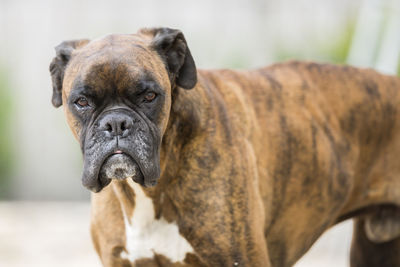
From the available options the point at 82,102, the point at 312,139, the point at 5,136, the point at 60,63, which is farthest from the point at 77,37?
the point at 82,102

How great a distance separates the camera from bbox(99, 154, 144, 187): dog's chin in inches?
116

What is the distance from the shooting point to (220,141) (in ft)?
11.2

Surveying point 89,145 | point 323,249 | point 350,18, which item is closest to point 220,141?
point 89,145

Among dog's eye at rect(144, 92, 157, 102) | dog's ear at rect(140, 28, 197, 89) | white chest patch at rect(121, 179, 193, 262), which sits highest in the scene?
dog's ear at rect(140, 28, 197, 89)

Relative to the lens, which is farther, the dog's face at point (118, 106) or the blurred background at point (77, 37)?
the blurred background at point (77, 37)

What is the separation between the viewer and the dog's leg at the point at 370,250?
183 inches

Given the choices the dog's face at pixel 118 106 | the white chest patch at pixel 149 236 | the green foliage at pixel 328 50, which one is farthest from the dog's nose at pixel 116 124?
the green foliage at pixel 328 50

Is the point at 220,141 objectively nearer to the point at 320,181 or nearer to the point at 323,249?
the point at 320,181

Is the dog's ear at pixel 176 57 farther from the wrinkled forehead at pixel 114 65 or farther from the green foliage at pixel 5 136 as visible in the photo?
the green foliage at pixel 5 136

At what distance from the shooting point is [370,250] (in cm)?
471

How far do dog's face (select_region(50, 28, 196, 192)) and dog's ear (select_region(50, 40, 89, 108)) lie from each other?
5 cm

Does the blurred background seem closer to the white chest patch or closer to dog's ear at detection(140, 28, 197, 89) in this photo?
the white chest patch

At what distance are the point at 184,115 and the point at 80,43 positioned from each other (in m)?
0.57

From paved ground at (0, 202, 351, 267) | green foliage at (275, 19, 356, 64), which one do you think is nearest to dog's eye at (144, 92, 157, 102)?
paved ground at (0, 202, 351, 267)
